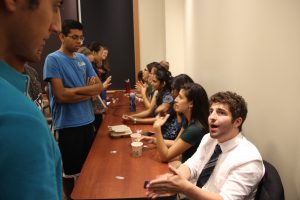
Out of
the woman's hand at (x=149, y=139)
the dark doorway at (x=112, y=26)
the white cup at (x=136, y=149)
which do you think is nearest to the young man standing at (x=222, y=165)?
the white cup at (x=136, y=149)

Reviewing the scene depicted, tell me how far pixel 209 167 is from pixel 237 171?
27 cm

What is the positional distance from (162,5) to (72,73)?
3.60 m

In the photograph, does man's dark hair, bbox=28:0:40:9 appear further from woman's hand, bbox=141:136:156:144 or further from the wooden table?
woman's hand, bbox=141:136:156:144

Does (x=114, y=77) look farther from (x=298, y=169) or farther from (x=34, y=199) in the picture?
(x=34, y=199)

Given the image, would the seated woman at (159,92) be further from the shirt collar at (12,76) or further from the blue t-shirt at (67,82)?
the shirt collar at (12,76)

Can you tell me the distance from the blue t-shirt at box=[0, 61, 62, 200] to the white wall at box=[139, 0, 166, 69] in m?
5.42

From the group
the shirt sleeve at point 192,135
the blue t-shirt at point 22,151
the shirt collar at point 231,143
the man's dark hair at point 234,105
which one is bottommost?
the shirt sleeve at point 192,135

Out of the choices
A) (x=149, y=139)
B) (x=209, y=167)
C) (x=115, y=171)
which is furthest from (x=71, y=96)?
(x=209, y=167)

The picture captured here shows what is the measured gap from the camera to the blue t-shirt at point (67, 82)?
2.50 meters

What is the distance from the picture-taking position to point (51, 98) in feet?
8.68

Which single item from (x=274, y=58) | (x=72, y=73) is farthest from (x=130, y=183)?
(x=72, y=73)

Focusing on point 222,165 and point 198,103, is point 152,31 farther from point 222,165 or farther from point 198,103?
point 222,165

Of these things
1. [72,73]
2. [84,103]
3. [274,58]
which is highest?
[274,58]

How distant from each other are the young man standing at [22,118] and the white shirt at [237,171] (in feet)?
3.62
